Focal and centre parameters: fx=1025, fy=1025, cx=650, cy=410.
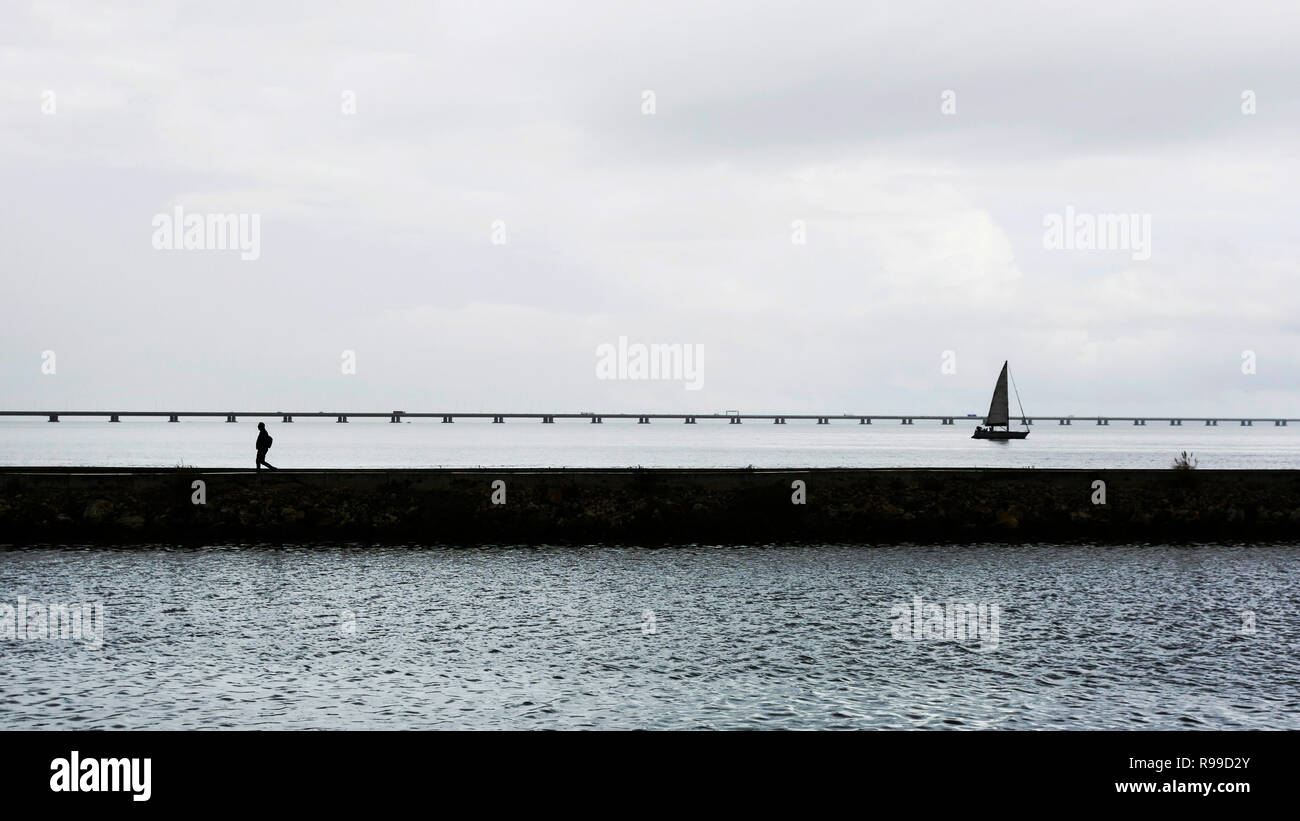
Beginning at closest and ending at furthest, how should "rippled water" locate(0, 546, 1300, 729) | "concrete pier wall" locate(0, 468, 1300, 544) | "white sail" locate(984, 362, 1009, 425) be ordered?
"rippled water" locate(0, 546, 1300, 729)
"concrete pier wall" locate(0, 468, 1300, 544)
"white sail" locate(984, 362, 1009, 425)

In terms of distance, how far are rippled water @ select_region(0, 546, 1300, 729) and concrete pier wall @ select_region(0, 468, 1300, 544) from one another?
5204mm

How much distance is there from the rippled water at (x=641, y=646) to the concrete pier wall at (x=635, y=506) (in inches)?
205

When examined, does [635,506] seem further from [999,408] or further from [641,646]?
[999,408]

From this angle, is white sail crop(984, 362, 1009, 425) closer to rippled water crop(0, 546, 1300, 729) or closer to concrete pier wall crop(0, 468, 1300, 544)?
concrete pier wall crop(0, 468, 1300, 544)

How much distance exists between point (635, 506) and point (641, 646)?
18.7 meters

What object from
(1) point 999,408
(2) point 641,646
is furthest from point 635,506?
(1) point 999,408

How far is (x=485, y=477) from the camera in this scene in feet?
118

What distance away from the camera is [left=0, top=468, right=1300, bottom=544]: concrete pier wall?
33688 mm

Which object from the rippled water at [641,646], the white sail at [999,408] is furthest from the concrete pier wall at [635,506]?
the white sail at [999,408]

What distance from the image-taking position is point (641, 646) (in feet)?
55.7

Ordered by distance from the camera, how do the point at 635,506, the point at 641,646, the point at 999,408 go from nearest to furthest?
the point at 641,646
the point at 635,506
the point at 999,408

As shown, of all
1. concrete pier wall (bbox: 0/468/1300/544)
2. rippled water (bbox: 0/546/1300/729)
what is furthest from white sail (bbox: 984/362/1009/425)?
rippled water (bbox: 0/546/1300/729)

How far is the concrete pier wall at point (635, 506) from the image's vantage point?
1326 inches
